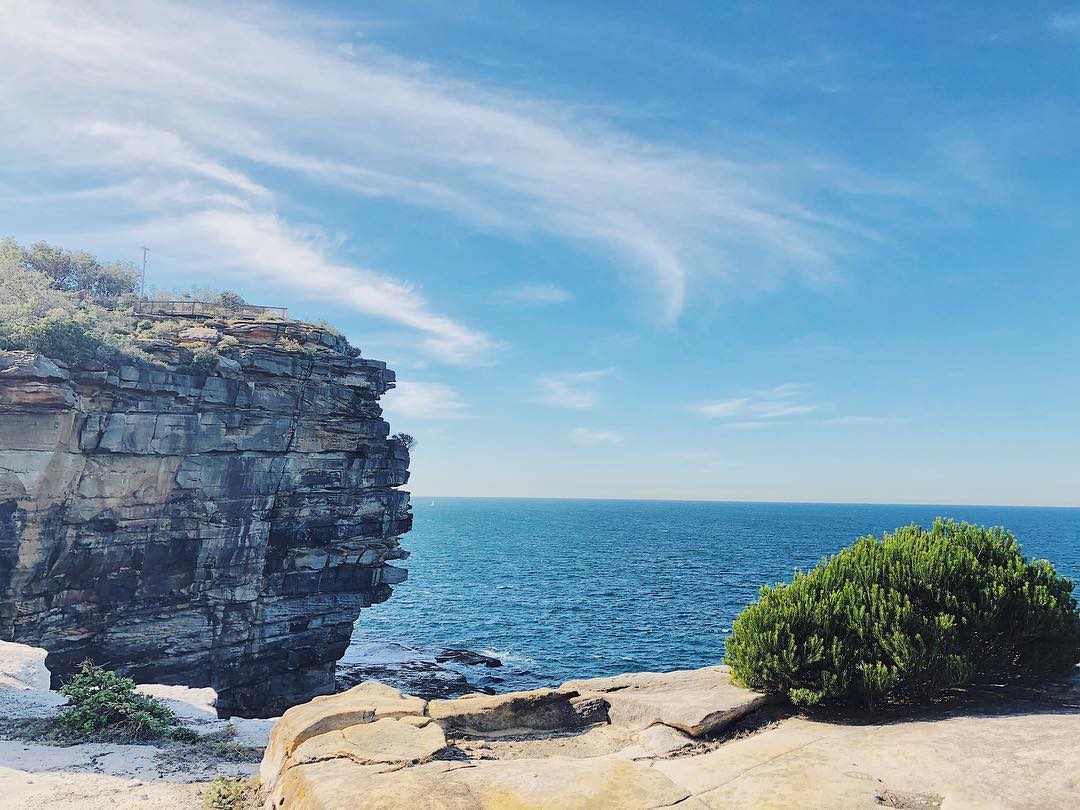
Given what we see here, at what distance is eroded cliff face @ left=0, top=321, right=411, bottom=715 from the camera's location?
99.9 ft

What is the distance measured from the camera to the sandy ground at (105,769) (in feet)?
36.3

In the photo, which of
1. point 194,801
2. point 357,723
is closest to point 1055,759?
point 357,723

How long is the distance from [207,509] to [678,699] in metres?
31.6

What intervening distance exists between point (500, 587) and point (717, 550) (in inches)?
1996

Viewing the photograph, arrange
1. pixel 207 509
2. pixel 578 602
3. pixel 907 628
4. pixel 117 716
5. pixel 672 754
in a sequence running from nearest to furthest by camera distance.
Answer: pixel 672 754
pixel 907 628
pixel 117 716
pixel 207 509
pixel 578 602

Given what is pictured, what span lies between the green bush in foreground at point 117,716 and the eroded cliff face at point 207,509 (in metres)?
18.9

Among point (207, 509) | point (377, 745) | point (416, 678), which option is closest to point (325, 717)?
point (377, 745)

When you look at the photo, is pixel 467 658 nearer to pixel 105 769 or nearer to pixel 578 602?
pixel 578 602

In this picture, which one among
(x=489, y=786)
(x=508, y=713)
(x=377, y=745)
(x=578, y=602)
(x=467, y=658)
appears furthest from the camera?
(x=578, y=602)

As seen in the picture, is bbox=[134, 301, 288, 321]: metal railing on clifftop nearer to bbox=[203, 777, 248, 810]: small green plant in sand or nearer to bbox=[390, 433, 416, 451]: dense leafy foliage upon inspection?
bbox=[390, 433, 416, 451]: dense leafy foliage

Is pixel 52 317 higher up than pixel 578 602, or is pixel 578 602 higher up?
pixel 52 317

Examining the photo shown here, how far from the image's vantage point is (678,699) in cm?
1298

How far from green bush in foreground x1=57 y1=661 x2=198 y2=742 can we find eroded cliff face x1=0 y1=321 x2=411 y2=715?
18.9 metres

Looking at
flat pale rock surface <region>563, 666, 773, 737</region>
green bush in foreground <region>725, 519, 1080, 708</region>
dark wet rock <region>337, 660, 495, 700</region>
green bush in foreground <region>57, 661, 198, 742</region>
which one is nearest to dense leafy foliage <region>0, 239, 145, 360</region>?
green bush in foreground <region>57, 661, 198, 742</region>
